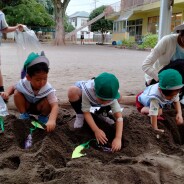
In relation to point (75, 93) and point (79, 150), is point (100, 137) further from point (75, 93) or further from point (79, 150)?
point (75, 93)

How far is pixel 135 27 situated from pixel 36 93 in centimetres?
2776

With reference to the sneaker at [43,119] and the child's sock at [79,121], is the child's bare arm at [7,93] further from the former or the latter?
the child's sock at [79,121]

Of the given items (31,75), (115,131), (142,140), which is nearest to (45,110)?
(31,75)

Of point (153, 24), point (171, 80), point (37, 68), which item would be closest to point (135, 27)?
point (153, 24)

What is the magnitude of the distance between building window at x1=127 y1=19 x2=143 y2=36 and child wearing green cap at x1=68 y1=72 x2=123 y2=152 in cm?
2676

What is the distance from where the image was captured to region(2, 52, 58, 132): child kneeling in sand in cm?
264

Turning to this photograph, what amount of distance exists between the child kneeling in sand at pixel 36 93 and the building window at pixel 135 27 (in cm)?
2670

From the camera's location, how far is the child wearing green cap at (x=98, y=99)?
7.78ft

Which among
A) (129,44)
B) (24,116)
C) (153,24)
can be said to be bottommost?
(129,44)

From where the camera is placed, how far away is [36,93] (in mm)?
2879

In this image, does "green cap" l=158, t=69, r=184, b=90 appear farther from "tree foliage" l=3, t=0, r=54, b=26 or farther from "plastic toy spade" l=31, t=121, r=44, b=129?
"tree foliage" l=3, t=0, r=54, b=26

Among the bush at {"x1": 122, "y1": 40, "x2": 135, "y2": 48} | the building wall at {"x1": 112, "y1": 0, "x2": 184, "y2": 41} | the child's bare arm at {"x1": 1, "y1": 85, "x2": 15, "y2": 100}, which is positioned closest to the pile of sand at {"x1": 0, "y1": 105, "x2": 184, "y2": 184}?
the child's bare arm at {"x1": 1, "y1": 85, "x2": 15, "y2": 100}

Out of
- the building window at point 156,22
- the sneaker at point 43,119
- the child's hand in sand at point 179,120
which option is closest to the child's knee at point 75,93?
the sneaker at point 43,119

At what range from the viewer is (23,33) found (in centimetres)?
347
